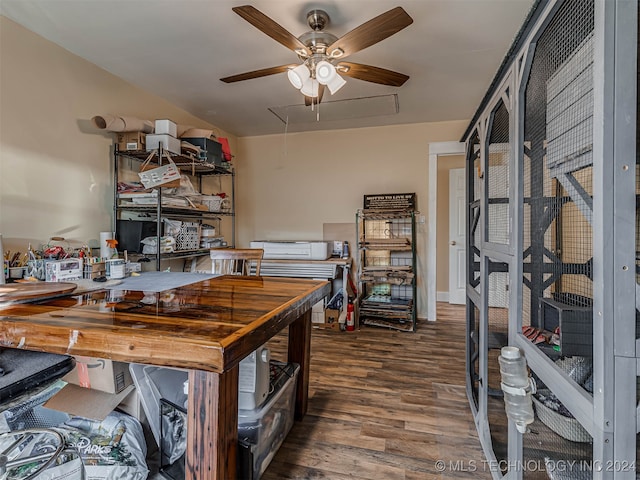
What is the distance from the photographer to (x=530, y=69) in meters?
1.01

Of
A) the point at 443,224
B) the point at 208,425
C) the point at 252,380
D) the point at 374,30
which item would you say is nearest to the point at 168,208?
the point at 252,380

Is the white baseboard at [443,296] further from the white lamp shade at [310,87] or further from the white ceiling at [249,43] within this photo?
the white lamp shade at [310,87]

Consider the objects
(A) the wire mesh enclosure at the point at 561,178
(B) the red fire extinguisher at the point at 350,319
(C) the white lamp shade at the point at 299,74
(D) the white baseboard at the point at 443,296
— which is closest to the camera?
(A) the wire mesh enclosure at the point at 561,178

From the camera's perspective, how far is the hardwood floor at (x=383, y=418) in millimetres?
1450

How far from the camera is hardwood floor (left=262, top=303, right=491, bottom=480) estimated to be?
57.1 inches

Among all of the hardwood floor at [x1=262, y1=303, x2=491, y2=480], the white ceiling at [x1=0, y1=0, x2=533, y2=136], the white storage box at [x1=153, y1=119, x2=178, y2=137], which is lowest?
the hardwood floor at [x1=262, y1=303, x2=491, y2=480]

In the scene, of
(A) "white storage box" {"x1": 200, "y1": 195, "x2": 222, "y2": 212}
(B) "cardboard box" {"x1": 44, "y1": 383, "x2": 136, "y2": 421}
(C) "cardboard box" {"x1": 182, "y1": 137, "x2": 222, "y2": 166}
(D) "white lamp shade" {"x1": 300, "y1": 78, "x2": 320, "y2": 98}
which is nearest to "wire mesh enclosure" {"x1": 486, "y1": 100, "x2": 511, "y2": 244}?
(D) "white lamp shade" {"x1": 300, "y1": 78, "x2": 320, "y2": 98}

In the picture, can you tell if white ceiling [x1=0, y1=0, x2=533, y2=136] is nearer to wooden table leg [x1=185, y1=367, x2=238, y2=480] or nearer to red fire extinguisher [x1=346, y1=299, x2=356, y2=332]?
wooden table leg [x1=185, y1=367, x2=238, y2=480]

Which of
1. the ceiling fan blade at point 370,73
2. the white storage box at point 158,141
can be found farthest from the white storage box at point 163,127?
the ceiling fan blade at point 370,73

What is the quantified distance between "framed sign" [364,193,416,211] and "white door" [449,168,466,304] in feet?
4.47

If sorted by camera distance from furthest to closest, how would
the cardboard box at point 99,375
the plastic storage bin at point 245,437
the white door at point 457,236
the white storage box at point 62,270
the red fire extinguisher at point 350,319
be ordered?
the white door at point 457,236, the red fire extinguisher at point 350,319, the white storage box at point 62,270, the plastic storage bin at point 245,437, the cardboard box at point 99,375

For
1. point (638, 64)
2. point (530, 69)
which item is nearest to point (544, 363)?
point (638, 64)

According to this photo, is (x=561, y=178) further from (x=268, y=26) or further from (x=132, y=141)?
(x=132, y=141)

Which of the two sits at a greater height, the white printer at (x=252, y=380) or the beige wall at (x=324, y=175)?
the beige wall at (x=324, y=175)
